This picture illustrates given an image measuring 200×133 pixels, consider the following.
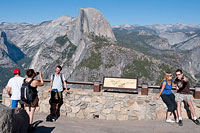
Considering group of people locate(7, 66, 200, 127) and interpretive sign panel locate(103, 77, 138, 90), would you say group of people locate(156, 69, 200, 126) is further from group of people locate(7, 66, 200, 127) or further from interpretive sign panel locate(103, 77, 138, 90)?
interpretive sign panel locate(103, 77, 138, 90)

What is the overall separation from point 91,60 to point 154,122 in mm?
133788

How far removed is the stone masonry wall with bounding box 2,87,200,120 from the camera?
397 inches

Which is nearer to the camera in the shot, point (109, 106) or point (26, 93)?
point (26, 93)

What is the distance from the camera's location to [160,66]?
434 feet

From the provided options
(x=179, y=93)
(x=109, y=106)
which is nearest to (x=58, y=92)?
(x=109, y=106)

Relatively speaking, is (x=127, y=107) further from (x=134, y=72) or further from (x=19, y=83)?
(x=134, y=72)

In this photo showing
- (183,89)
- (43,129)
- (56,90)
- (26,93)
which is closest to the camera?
(26,93)

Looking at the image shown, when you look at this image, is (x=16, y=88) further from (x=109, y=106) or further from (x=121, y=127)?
(x=109, y=106)

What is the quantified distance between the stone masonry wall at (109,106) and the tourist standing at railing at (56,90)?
455 millimetres

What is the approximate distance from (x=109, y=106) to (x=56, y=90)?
8.58ft

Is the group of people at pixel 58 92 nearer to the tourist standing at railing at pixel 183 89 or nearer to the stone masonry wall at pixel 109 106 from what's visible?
the tourist standing at railing at pixel 183 89

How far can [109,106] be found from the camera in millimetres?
10469

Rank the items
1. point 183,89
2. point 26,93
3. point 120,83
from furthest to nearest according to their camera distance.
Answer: point 120,83
point 183,89
point 26,93

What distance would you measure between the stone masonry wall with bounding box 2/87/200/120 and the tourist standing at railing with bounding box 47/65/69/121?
46 cm
